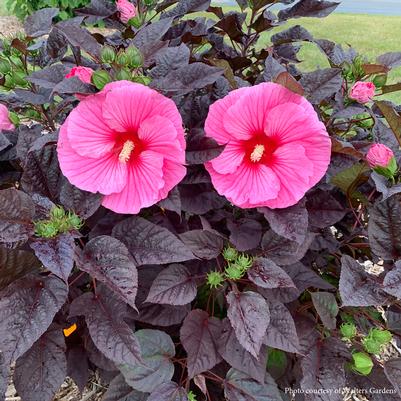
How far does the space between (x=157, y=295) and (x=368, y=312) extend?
599mm

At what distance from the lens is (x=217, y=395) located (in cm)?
136

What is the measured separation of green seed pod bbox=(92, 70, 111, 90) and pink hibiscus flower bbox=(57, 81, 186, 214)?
3 cm

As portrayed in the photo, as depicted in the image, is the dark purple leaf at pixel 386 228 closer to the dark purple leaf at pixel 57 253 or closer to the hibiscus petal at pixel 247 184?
the hibiscus petal at pixel 247 184

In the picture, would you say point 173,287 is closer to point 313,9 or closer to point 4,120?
point 4,120

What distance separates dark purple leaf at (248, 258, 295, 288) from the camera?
3.40 feet

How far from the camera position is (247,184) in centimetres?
105

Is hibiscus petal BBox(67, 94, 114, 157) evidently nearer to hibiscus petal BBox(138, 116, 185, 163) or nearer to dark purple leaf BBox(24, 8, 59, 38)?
hibiscus petal BBox(138, 116, 185, 163)

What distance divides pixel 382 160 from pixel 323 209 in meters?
0.17

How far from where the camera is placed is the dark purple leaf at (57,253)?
893 millimetres

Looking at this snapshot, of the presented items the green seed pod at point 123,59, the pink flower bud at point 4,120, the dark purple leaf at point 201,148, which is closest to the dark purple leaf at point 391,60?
the dark purple leaf at point 201,148

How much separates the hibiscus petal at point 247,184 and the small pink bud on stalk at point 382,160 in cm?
21

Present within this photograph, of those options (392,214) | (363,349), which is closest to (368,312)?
(363,349)

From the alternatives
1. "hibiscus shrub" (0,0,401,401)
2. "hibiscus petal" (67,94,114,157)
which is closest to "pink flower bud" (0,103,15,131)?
"hibiscus shrub" (0,0,401,401)

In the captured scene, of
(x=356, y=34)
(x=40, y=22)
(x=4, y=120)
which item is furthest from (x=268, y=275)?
(x=356, y=34)
